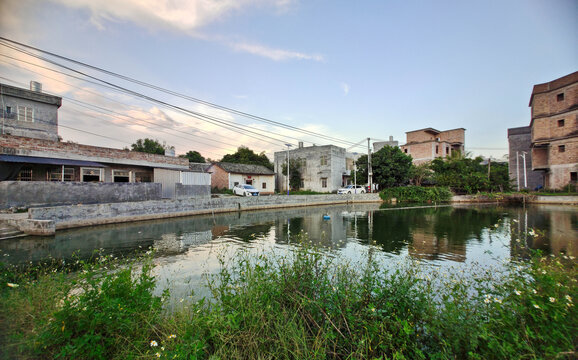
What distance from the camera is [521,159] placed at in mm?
36969

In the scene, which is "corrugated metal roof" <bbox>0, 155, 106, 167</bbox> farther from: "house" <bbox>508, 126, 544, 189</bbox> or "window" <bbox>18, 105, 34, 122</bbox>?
"house" <bbox>508, 126, 544, 189</bbox>

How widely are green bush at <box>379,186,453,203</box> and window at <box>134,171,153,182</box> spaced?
27.6m

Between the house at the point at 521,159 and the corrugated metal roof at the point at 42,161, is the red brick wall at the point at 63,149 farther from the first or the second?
the house at the point at 521,159

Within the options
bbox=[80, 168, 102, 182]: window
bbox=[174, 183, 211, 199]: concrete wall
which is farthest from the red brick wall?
bbox=[174, 183, 211, 199]: concrete wall

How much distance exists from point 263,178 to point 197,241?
25.9 metres

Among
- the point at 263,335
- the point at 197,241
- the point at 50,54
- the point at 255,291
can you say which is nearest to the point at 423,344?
the point at 263,335

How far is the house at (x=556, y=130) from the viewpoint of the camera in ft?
84.5

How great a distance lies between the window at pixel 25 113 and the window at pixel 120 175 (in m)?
8.25

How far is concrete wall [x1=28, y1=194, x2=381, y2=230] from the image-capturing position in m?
12.9

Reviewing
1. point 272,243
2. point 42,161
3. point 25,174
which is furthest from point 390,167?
point 25,174

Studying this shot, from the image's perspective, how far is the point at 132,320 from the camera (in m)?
2.97

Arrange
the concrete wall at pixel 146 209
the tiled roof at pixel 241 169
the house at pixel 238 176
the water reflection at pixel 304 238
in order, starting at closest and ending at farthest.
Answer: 1. the water reflection at pixel 304 238
2. the concrete wall at pixel 146 209
3. the house at pixel 238 176
4. the tiled roof at pixel 241 169

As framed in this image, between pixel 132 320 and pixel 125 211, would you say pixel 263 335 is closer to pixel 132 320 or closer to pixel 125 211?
pixel 132 320

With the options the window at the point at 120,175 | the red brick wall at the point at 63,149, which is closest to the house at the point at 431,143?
the red brick wall at the point at 63,149
